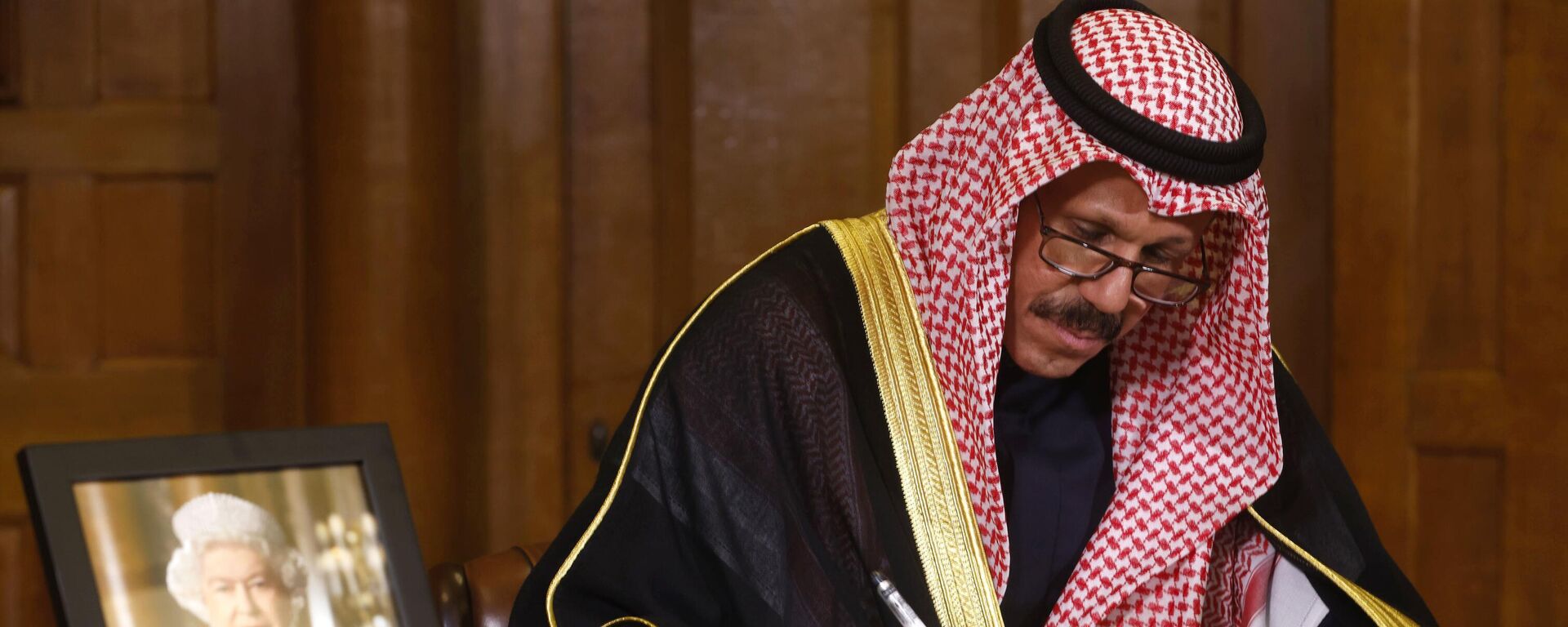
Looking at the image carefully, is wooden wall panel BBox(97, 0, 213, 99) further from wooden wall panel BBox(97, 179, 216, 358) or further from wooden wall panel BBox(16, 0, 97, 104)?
wooden wall panel BBox(97, 179, 216, 358)

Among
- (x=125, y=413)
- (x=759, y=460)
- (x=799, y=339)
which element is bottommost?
(x=125, y=413)

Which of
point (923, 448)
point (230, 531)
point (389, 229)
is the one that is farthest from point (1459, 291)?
point (230, 531)

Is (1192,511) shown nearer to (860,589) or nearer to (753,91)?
(860,589)

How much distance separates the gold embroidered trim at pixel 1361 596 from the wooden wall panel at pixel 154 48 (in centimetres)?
242

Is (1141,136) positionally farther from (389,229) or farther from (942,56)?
(389,229)

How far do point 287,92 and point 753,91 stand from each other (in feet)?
3.28

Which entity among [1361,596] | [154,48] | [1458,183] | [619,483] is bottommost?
[1361,596]

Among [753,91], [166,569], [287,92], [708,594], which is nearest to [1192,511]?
[708,594]

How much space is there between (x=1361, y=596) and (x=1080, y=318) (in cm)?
44

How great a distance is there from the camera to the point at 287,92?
3074 mm

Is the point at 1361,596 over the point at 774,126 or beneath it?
beneath

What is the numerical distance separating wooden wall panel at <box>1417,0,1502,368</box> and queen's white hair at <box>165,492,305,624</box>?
2547 mm

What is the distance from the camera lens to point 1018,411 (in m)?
1.79

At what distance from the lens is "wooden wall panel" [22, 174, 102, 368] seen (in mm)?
3031
